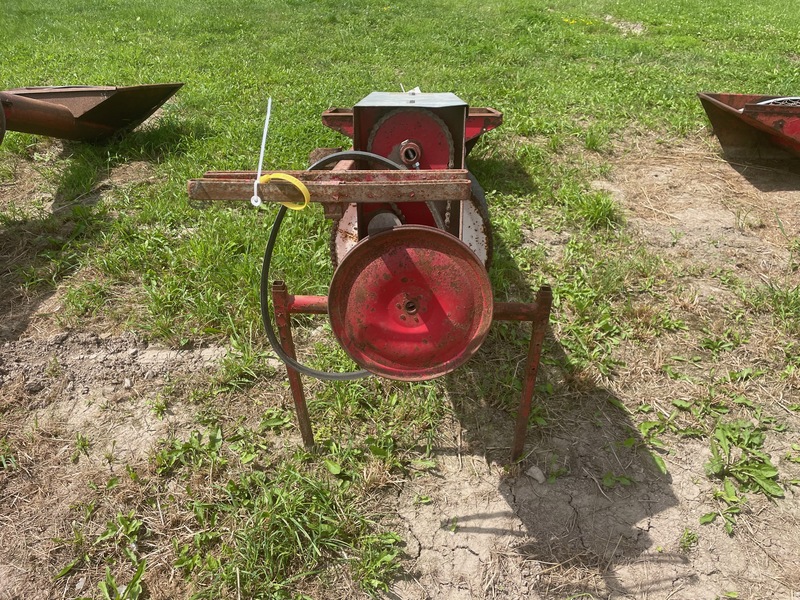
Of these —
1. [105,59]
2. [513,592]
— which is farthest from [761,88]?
[105,59]

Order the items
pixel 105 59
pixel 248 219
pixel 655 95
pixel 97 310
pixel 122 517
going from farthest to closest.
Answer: pixel 105 59 → pixel 655 95 → pixel 248 219 → pixel 97 310 → pixel 122 517

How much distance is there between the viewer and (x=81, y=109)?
15.2ft

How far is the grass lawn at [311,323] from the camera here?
7.11ft

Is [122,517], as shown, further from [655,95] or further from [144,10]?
[144,10]

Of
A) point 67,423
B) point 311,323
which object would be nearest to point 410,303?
point 311,323

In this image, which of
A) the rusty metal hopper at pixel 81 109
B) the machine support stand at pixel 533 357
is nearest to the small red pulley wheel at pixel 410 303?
the machine support stand at pixel 533 357

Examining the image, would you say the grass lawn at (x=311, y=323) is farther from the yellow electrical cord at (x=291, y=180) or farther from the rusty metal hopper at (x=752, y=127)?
the yellow electrical cord at (x=291, y=180)

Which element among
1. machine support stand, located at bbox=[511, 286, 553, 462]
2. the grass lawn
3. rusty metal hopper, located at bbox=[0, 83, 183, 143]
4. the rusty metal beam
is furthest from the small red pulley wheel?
rusty metal hopper, located at bbox=[0, 83, 183, 143]

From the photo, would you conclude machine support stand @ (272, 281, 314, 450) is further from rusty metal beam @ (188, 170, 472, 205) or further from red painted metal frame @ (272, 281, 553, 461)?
rusty metal beam @ (188, 170, 472, 205)

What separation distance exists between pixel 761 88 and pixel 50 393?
7.43 m

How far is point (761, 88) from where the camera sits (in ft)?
20.9

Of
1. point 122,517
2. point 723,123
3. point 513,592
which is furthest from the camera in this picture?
→ point 723,123

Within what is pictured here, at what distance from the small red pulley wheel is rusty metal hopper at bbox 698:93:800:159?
3680 millimetres

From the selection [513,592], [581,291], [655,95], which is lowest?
[513,592]
